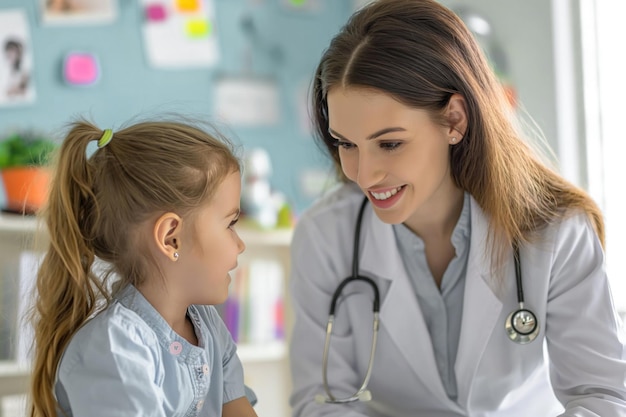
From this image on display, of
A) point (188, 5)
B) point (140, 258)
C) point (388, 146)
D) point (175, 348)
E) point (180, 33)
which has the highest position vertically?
point (188, 5)

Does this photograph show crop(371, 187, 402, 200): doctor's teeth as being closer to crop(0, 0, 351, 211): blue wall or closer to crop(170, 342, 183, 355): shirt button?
crop(170, 342, 183, 355): shirt button

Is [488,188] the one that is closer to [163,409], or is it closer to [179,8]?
[163,409]

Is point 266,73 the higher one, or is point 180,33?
point 180,33

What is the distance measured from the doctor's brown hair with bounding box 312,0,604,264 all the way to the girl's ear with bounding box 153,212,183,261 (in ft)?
1.30

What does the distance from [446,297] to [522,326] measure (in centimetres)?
16

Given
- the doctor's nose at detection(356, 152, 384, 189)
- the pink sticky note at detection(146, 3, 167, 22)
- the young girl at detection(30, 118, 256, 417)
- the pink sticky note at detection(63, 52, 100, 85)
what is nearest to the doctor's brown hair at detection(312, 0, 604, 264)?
the doctor's nose at detection(356, 152, 384, 189)

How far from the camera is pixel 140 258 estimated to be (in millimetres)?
1307

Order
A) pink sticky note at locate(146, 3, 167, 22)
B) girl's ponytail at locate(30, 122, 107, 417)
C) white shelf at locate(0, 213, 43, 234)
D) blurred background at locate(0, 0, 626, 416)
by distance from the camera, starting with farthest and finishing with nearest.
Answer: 1. pink sticky note at locate(146, 3, 167, 22)
2. blurred background at locate(0, 0, 626, 416)
3. white shelf at locate(0, 213, 43, 234)
4. girl's ponytail at locate(30, 122, 107, 417)

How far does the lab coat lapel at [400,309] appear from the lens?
1.59 m

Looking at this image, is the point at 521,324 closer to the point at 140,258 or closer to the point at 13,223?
the point at 140,258

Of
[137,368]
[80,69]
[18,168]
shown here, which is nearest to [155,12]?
[80,69]

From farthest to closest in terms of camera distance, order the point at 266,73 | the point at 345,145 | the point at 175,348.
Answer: the point at 266,73
the point at 345,145
the point at 175,348

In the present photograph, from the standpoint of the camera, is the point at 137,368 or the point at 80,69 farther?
the point at 80,69

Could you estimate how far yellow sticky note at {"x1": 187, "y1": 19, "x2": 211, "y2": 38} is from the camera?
3.30m
